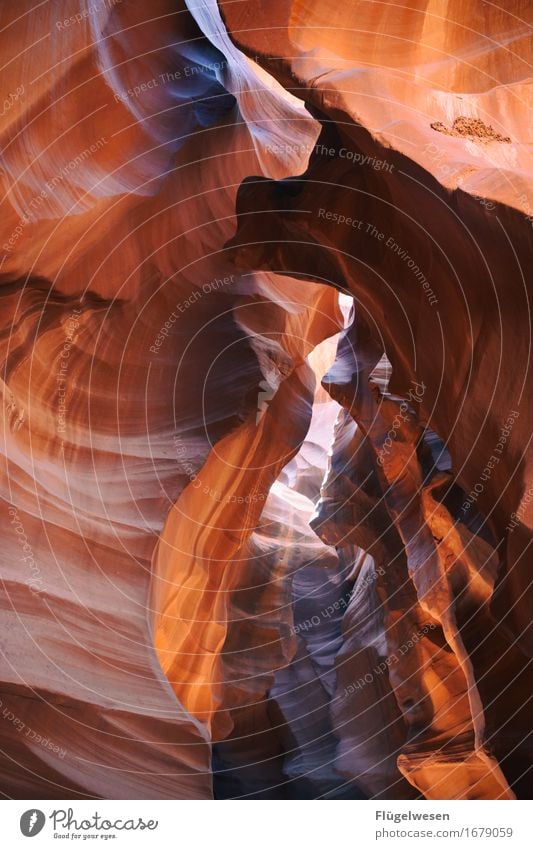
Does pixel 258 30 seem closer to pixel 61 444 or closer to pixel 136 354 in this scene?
pixel 136 354

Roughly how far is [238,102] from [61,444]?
10.5 feet

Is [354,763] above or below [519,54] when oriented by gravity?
below

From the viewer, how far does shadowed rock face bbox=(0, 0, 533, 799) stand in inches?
221

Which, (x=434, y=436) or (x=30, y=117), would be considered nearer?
(x=30, y=117)

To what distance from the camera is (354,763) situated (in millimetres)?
8281

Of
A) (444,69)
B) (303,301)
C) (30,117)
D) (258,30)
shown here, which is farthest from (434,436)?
(30,117)

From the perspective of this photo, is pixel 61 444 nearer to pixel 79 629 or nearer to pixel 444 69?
pixel 79 629

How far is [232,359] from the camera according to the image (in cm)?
850

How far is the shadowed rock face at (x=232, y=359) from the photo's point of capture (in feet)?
18.4

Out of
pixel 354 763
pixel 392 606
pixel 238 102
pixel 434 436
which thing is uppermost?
pixel 238 102
